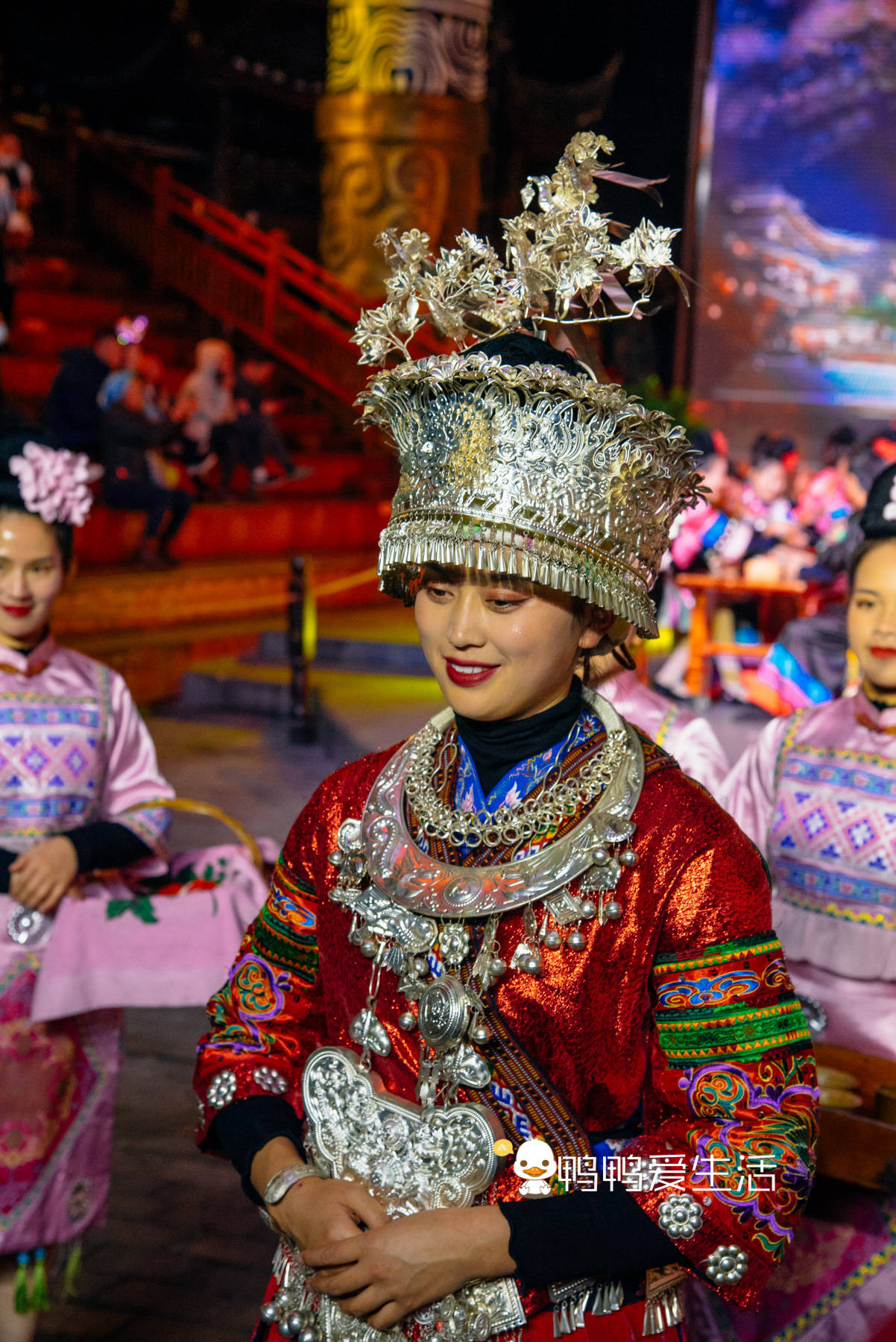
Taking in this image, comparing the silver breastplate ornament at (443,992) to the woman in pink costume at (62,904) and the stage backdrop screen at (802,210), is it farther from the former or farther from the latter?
the stage backdrop screen at (802,210)

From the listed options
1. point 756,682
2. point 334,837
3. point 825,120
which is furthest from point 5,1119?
point 825,120

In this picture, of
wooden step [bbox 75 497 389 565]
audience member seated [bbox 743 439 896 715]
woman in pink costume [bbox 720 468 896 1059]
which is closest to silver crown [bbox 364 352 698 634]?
woman in pink costume [bbox 720 468 896 1059]

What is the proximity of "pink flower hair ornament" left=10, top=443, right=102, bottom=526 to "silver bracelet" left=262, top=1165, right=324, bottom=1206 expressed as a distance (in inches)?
52.7

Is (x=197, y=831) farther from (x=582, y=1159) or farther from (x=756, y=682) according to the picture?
(x=582, y=1159)

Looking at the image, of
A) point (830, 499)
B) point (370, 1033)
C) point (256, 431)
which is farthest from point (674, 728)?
point (256, 431)

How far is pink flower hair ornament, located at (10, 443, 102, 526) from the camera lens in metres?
2.45

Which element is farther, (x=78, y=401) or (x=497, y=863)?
(x=78, y=401)

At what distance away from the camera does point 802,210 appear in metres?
12.0

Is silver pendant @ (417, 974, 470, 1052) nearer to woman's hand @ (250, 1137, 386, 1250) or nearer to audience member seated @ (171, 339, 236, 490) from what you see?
woman's hand @ (250, 1137, 386, 1250)

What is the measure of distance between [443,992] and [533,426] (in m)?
0.57

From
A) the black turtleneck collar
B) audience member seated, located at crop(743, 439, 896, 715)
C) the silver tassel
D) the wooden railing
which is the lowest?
audience member seated, located at crop(743, 439, 896, 715)

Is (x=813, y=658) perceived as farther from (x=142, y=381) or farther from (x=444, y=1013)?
(x=444, y=1013)

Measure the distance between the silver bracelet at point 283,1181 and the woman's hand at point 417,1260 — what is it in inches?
4.6

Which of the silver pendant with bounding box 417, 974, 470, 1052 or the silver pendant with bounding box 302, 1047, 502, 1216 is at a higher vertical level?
the silver pendant with bounding box 417, 974, 470, 1052
